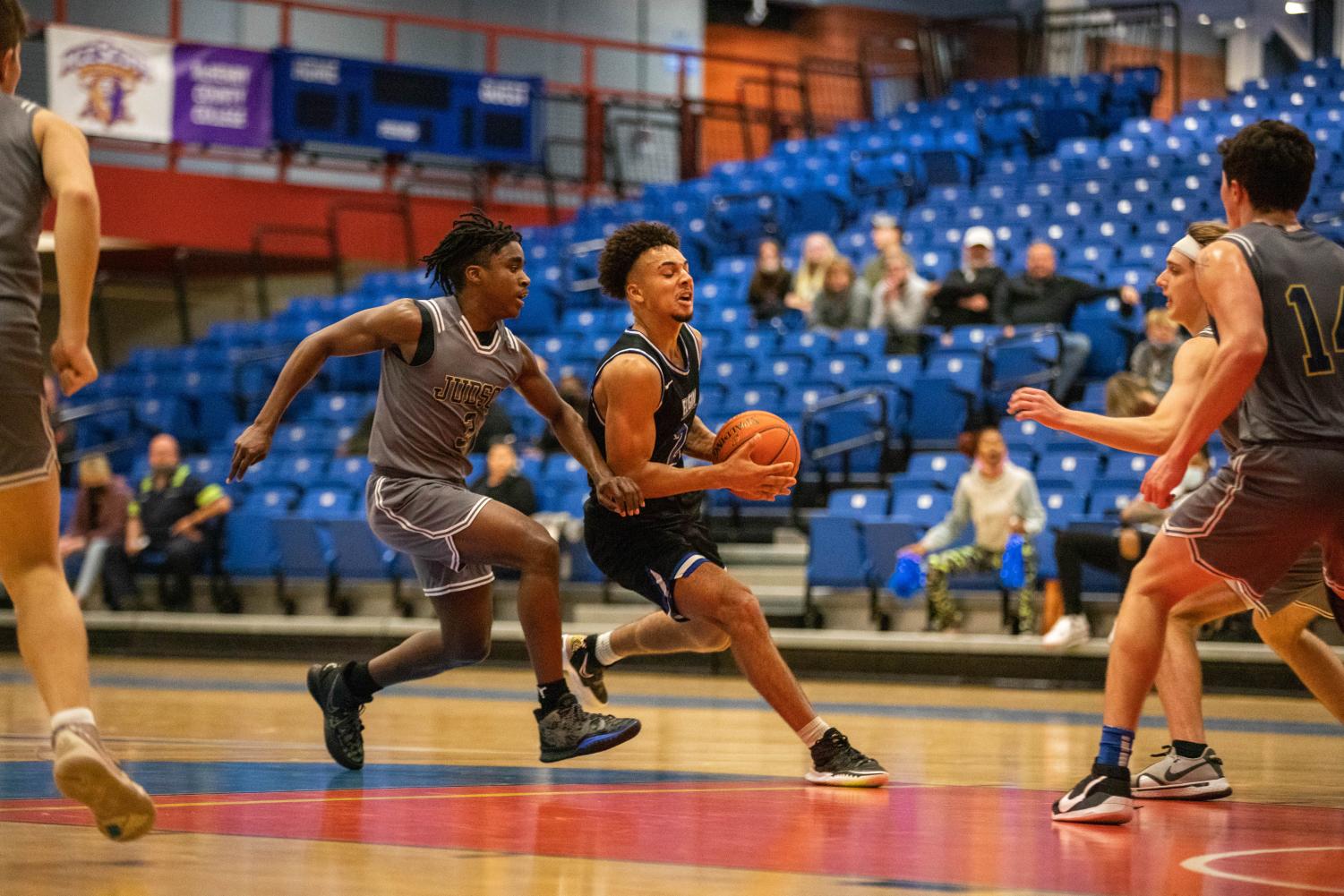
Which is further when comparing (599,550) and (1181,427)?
(599,550)

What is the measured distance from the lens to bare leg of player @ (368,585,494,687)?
5289 millimetres

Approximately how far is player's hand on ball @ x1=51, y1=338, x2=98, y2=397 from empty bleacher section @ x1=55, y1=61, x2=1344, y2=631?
24.0ft

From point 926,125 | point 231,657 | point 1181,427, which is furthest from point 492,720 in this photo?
point 926,125

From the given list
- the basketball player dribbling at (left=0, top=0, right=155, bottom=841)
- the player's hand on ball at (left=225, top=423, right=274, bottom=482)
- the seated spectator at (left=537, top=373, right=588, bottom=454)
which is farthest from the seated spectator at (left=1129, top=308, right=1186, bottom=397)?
the basketball player dribbling at (left=0, top=0, right=155, bottom=841)

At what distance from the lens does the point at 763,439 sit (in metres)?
5.06

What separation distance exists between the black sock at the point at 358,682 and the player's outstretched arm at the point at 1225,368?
2.54 m

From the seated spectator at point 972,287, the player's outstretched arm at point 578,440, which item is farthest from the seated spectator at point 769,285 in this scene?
the player's outstretched arm at point 578,440

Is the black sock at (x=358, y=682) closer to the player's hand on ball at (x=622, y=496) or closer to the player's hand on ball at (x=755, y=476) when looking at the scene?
the player's hand on ball at (x=622, y=496)

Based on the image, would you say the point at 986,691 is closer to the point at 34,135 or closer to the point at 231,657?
the point at 231,657

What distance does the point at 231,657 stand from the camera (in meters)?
11.9

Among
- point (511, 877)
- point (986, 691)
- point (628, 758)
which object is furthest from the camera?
point (986, 691)

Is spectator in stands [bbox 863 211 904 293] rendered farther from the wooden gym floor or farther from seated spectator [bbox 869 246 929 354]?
the wooden gym floor

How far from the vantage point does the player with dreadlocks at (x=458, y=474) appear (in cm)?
507

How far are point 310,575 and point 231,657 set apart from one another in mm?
853
